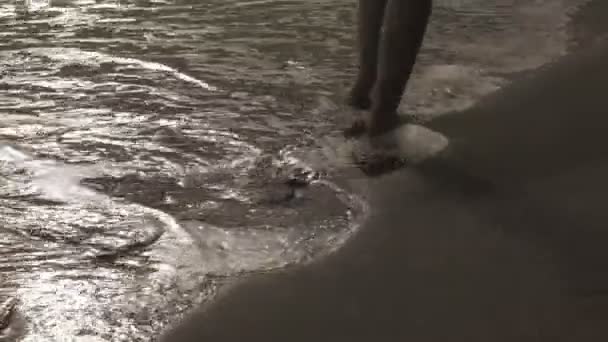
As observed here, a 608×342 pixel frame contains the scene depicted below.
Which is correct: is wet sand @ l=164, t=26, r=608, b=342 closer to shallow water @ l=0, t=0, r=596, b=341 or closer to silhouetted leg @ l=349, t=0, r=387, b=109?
shallow water @ l=0, t=0, r=596, b=341

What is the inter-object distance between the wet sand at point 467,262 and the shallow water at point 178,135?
0.31 ft

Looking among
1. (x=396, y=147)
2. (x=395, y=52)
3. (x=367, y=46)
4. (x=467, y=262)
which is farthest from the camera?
(x=367, y=46)

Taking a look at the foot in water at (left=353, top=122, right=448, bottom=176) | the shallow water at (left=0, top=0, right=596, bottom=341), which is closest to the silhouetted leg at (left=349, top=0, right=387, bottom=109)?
the shallow water at (left=0, top=0, right=596, bottom=341)

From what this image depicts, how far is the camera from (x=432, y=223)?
5.73 feet

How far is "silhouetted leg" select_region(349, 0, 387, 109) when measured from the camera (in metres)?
2.22

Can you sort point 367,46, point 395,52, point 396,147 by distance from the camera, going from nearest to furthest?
point 395,52 < point 396,147 < point 367,46

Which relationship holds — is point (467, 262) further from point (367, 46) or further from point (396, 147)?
point (367, 46)

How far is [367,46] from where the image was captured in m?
2.27

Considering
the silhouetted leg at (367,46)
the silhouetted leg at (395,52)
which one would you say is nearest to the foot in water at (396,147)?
the silhouetted leg at (395,52)

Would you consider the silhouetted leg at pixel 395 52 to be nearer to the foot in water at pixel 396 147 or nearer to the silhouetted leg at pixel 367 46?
the foot in water at pixel 396 147

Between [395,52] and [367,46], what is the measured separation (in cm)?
28

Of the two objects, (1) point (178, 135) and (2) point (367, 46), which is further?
(2) point (367, 46)

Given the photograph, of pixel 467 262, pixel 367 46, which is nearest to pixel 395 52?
pixel 367 46

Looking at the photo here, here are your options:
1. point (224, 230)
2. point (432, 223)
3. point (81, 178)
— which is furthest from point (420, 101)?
point (81, 178)
